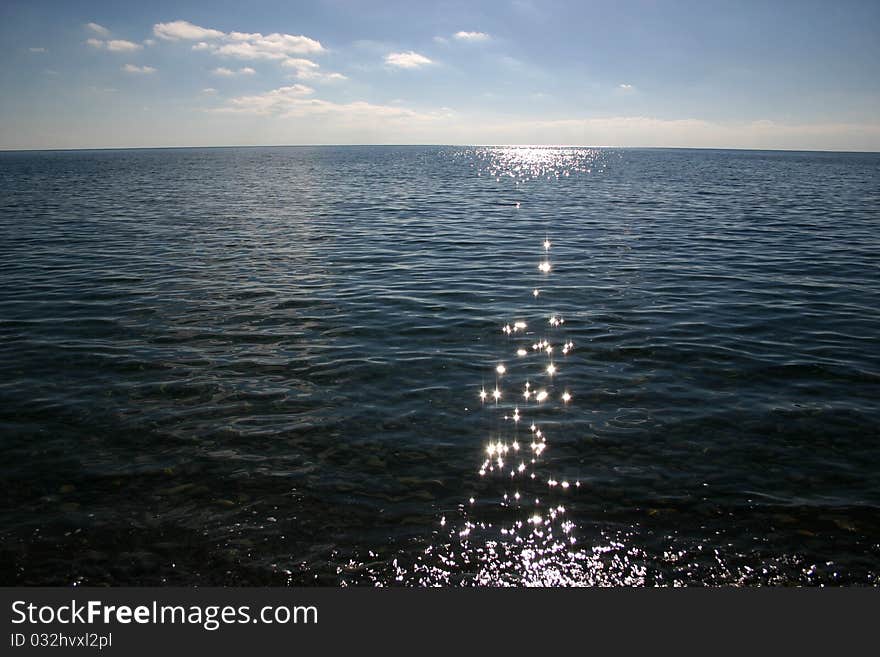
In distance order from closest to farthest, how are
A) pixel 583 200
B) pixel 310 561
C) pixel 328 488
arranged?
pixel 310 561, pixel 328 488, pixel 583 200

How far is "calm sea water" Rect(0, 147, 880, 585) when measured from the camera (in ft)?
21.9

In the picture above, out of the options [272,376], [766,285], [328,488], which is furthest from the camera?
[766,285]

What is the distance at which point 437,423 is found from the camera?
32.1ft

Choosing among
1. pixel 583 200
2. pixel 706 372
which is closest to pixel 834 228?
pixel 583 200

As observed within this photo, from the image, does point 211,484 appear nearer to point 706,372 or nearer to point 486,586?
point 486,586

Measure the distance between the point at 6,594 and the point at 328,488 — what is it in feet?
13.0

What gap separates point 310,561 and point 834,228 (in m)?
38.5

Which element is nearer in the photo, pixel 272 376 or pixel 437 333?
pixel 272 376

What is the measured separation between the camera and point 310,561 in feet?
21.4

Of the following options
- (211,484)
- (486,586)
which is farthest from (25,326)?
(486,586)

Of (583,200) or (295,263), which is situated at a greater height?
(583,200)

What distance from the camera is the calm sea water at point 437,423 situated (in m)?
6.68

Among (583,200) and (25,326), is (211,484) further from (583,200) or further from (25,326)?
(583,200)

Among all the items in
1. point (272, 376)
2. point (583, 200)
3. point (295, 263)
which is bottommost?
point (272, 376)
